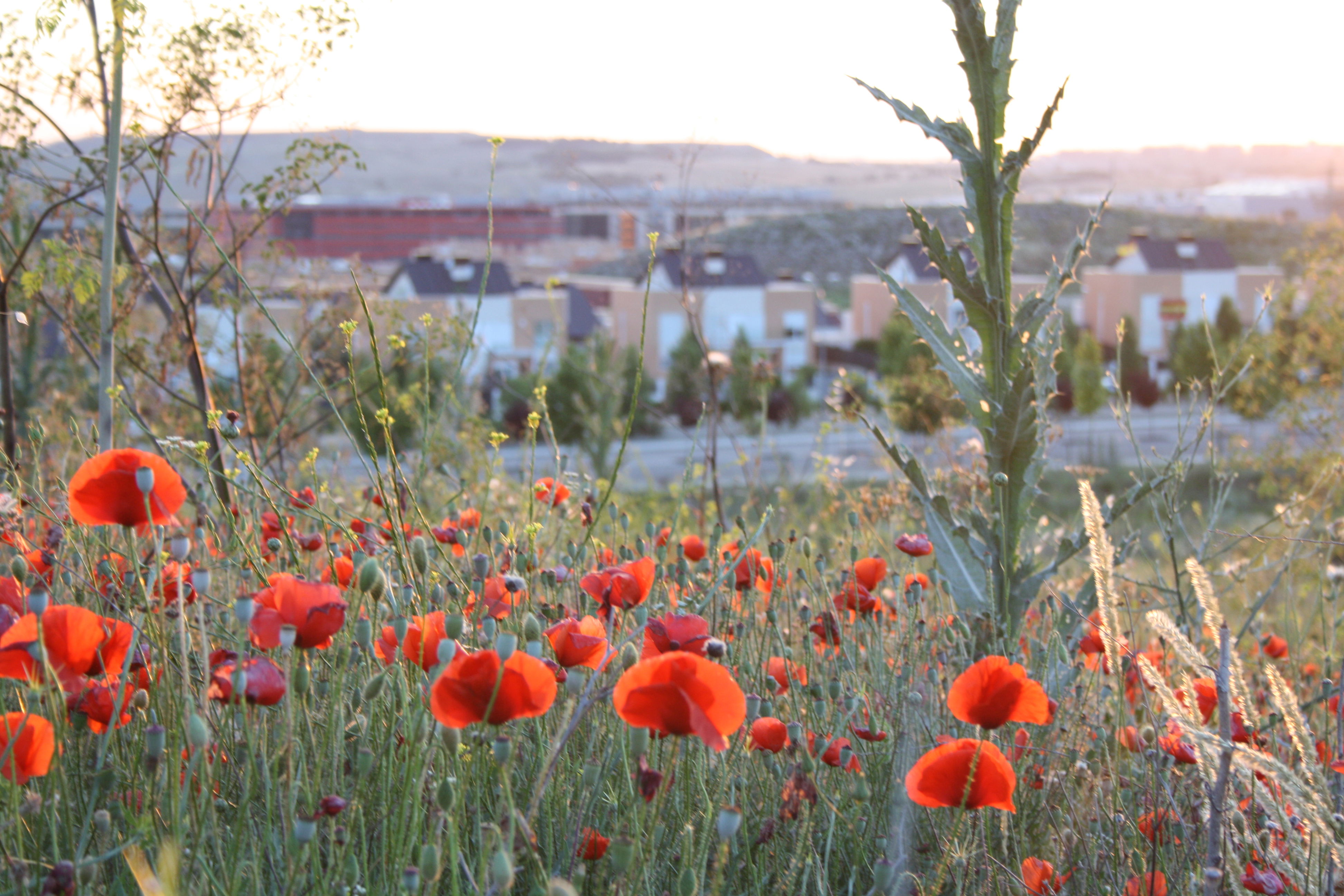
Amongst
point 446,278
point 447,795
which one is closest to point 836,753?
point 447,795

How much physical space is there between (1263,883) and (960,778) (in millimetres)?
386

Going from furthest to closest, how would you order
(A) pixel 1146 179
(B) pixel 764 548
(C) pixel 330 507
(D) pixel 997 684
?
(A) pixel 1146 179 → (B) pixel 764 548 → (C) pixel 330 507 → (D) pixel 997 684

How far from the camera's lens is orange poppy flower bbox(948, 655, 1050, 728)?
1.20 meters

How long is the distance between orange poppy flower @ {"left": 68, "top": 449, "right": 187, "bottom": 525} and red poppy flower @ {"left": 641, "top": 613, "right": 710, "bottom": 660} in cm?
55

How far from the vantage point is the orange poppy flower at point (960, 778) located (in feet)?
3.68

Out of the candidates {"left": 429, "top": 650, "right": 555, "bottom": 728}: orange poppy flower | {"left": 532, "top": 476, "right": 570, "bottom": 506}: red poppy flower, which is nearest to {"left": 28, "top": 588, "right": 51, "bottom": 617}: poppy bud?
{"left": 429, "top": 650, "right": 555, "bottom": 728}: orange poppy flower

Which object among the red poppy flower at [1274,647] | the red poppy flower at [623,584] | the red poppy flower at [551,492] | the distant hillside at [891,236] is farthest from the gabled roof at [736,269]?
the red poppy flower at [623,584]

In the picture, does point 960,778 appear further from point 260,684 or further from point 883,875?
point 260,684

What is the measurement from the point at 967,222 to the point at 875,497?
1.51m

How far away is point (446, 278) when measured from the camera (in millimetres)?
33781

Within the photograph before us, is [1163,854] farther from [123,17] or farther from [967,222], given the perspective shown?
[123,17]

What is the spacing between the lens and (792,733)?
53.6 inches

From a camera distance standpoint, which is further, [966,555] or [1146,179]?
[1146,179]

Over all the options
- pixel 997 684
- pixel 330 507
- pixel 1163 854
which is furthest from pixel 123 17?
pixel 1163 854
